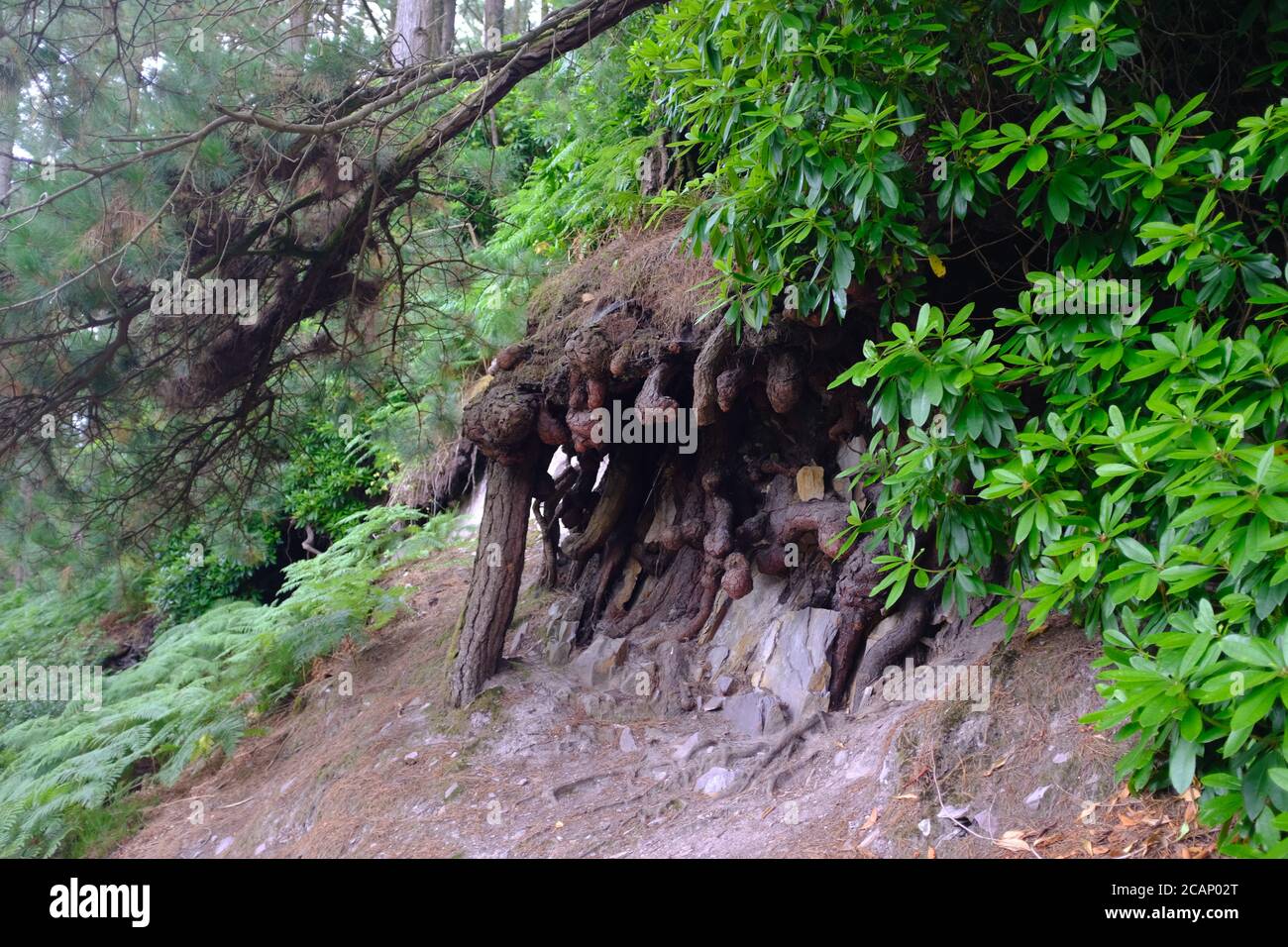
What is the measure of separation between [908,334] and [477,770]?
4410mm

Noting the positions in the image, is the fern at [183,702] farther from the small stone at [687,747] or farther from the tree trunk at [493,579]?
the small stone at [687,747]

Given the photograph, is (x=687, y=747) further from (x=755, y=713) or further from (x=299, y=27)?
(x=299, y=27)

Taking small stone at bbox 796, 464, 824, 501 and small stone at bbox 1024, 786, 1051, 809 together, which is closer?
small stone at bbox 1024, 786, 1051, 809

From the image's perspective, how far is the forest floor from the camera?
4.30 m

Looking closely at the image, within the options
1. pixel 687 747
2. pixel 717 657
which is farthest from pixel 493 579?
pixel 687 747

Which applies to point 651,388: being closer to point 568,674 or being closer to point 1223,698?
point 568,674

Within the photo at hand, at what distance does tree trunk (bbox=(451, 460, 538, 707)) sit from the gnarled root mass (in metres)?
0.01

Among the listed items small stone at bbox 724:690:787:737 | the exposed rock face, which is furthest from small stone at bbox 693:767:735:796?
the exposed rock face

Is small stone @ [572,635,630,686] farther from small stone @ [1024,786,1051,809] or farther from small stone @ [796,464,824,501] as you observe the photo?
small stone @ [1024,786,1051,809]

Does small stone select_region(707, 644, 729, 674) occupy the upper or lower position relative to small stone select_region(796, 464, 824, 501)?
lower

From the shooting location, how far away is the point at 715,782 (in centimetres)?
580

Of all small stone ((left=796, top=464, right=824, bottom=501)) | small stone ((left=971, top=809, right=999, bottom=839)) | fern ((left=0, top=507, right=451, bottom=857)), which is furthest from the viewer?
fern ((left=0, top=507, right=451, bottom=857))

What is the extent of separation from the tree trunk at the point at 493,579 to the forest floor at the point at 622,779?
24 cm

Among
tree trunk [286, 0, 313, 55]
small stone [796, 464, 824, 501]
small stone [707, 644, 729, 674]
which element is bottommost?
small stone [707, 644, 729, 674]
